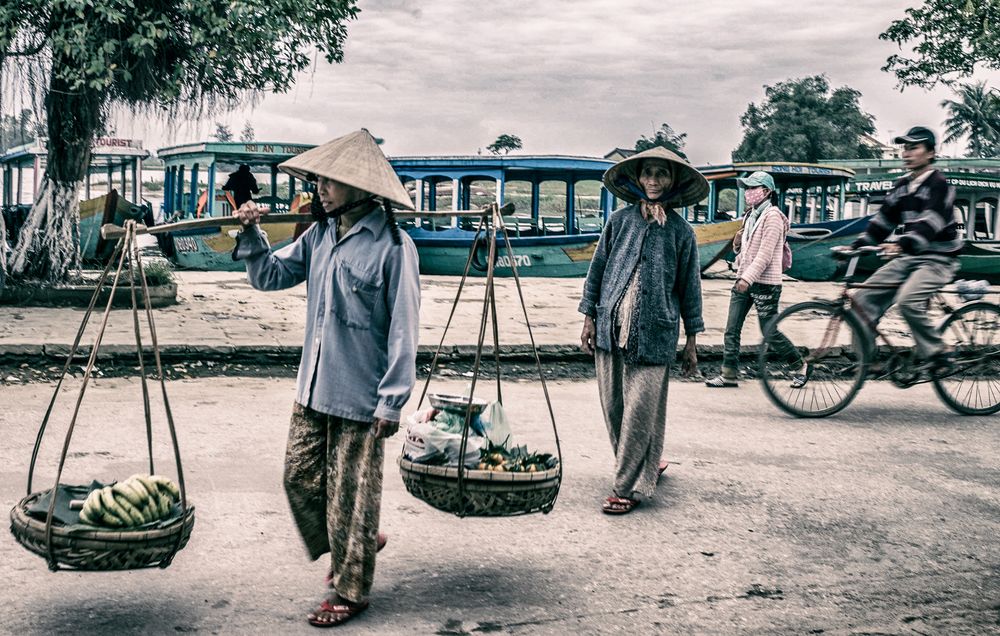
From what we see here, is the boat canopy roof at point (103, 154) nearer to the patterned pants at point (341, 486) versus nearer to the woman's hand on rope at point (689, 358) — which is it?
the woman's hand on rope at point (689, 358)

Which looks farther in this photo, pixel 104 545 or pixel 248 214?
pixel 248 214

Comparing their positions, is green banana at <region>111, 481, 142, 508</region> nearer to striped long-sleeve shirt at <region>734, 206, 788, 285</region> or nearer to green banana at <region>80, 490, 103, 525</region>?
green banana at <region>80, 490, 103, 525</region>

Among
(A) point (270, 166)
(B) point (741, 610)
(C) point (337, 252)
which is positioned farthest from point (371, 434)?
(A) point (270, 166)

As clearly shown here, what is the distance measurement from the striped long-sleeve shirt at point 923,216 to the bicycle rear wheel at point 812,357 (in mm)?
535

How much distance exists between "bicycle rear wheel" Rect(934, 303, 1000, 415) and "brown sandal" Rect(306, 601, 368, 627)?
4949 millimetres

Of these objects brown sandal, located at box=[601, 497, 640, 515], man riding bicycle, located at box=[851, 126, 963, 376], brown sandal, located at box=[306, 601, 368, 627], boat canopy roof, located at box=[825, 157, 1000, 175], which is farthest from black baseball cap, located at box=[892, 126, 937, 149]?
boat canopy roof, located at box=[825, 157, 1000, 175]

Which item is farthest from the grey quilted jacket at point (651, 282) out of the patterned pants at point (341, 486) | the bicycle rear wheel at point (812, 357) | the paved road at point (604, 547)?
the bicycle rear wheel at point (812, 357)

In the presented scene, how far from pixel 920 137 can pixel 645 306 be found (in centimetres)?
289

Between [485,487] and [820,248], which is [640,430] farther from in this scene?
[820,248]

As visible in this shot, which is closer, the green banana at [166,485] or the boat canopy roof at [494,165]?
the green banana at [166,485]

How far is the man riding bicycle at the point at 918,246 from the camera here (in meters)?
6.43

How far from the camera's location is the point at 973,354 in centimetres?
695

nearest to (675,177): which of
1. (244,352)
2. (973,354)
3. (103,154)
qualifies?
(973,354)

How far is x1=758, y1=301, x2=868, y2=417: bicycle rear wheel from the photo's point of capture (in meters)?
6.59
